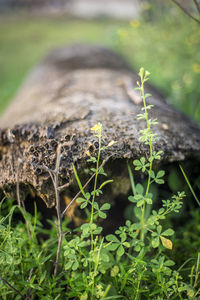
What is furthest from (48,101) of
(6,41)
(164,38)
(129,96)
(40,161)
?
(6,41)

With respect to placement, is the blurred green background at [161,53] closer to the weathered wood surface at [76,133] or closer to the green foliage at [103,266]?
the weathered wood surface at [76,133]

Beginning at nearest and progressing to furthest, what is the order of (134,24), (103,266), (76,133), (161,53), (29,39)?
(103,266), (76,133), (134,24), (161,53), (29,39)

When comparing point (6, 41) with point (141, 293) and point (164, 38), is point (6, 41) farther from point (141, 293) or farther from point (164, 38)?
point (141, 293)

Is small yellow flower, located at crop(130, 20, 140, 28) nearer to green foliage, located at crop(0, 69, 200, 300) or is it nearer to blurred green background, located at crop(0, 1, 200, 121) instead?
blurred green background, located at crop(0, 1, 200, 121)

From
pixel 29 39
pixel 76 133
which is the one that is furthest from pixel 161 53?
pixel 29 39

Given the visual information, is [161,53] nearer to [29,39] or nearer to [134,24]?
[134,24]

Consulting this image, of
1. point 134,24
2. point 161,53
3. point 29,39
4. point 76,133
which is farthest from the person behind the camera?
point 29,39

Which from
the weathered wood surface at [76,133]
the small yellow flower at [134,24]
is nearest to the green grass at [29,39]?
the small yellow flower at [134,24]

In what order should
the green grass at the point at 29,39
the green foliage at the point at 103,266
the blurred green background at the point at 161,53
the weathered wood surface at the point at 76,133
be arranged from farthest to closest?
the green grass at the point at 29,39 < the blurred green background at the point at 161,53 < the weathered wood surface at the point at 76,133 < the green foliage at the point at 103,266

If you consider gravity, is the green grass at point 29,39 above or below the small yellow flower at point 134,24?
below

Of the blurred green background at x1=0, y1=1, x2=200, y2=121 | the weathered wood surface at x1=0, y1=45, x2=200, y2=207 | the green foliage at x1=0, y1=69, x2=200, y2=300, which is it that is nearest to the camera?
the green foliage at x1=0, y1=69, x2=200, y2=300

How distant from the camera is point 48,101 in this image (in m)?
2.09

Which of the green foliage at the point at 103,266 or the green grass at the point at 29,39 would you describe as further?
the green grass at the point at 29,39

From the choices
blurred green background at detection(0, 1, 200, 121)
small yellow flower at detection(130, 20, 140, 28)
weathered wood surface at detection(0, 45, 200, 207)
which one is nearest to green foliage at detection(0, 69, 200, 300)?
weathered wood surface at detection(0, 45, 200, 207)
